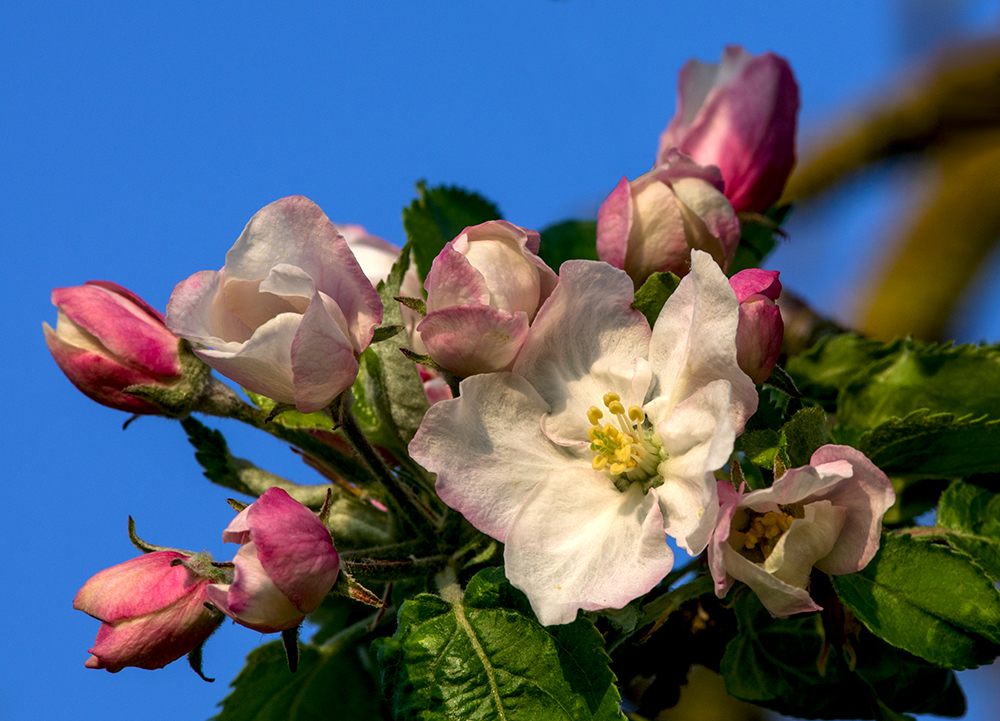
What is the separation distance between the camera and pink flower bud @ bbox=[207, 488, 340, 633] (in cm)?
80

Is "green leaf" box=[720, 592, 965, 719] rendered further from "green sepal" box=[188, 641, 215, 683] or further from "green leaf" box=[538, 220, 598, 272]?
"green leaf" box=[538, 220, 598, 272]

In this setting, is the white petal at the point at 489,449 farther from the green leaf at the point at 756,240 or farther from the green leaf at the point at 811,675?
the green leaf at the point at 756,240

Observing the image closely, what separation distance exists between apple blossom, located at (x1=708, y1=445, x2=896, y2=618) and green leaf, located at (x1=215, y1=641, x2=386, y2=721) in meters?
0.69

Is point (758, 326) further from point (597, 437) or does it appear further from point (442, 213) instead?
point (442, 213)

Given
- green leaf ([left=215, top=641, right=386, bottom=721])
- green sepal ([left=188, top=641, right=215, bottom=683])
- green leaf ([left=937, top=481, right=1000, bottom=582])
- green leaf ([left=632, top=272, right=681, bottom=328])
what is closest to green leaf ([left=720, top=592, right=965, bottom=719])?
green leaf ([left=937, top=481, right=1000, bottom=582])

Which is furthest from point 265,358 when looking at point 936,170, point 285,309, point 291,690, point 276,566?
point 936,170

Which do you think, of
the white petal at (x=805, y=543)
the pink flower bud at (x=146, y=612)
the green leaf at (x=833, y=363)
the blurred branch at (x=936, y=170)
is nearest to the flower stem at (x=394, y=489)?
the pink flower bud at (x=146, y=612)

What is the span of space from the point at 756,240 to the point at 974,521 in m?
0.66

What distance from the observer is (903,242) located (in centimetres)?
548

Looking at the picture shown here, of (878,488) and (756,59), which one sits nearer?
(878,488)

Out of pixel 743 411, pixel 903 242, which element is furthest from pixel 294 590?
pixel 903 242

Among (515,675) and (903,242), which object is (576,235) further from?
(903,242)

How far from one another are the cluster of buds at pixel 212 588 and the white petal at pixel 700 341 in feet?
1.25

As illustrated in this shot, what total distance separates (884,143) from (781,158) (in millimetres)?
5742
